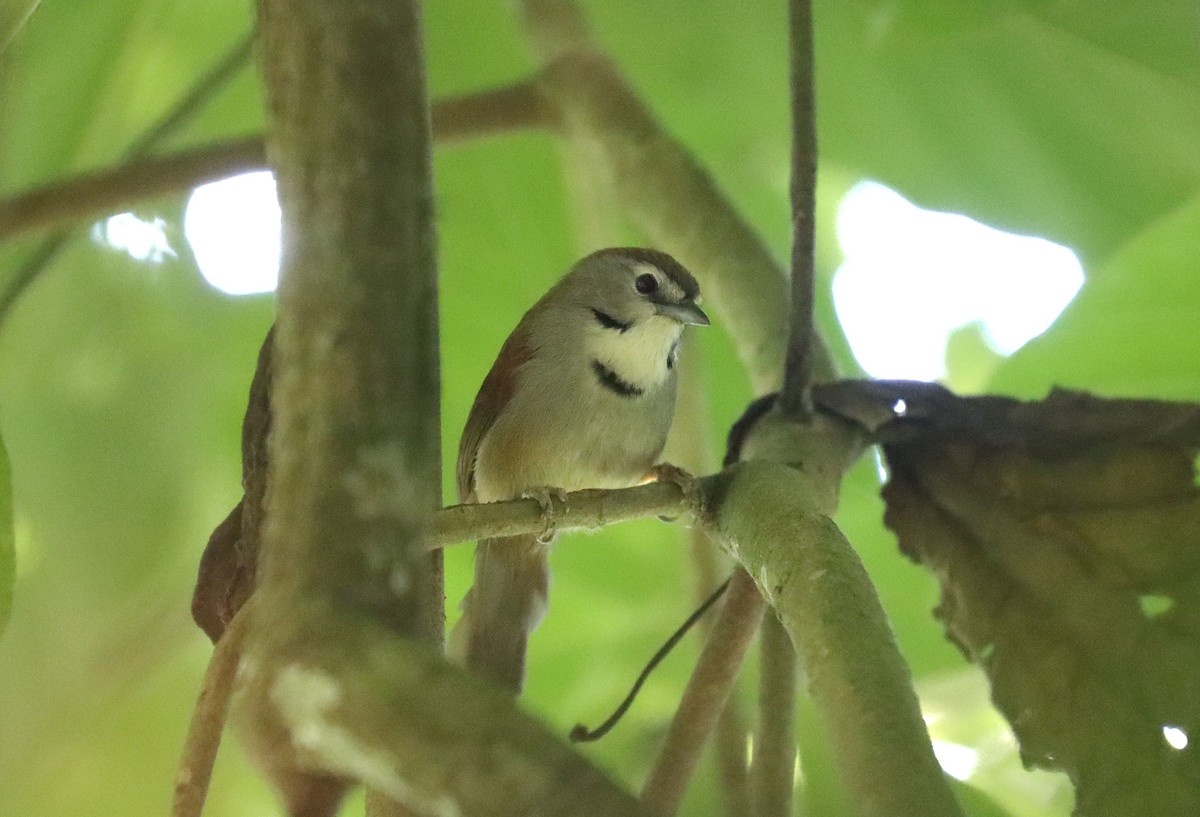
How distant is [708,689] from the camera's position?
1633 millimetres

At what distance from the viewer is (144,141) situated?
2594 millimetres

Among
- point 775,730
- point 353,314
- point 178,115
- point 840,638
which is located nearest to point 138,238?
point 178,115

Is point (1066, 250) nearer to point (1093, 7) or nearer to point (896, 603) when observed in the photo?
point (1093, 7)

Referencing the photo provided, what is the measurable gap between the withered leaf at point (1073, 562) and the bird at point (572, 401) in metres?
0.97

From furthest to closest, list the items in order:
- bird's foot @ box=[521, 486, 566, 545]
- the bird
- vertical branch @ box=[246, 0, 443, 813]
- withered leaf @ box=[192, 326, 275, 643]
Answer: the bird < bird's foot @ box=[521, 486, 566, 545] < withered leaf @ box=[192, 326, 275, 643] < vertical branch @ box=[246, 0, 443, 813]

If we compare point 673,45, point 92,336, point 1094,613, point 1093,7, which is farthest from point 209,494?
point 1093,7

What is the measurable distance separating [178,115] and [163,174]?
305 millimetres

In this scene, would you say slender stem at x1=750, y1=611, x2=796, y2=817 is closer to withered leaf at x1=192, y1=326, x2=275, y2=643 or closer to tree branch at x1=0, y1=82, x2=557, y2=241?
withered leaf at x1=192, y1=326, x2=275, y2=643

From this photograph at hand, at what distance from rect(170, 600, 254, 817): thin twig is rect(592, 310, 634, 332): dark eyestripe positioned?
1.83m

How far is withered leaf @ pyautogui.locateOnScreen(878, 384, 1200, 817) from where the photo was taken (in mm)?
1461

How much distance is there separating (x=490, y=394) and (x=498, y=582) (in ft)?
1.44

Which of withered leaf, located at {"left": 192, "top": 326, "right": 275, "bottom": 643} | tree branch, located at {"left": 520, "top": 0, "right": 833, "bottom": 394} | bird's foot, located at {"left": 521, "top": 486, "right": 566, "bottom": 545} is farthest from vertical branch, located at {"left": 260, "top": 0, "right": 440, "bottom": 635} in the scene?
tree branch, located at {"left": 520, "top": 0, "right": 833, "bottom": 394}

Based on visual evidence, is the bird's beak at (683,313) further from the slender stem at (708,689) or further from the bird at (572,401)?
the slender stem at (708,689)

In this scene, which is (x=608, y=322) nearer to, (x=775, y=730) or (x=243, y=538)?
(x=775, y=730)
